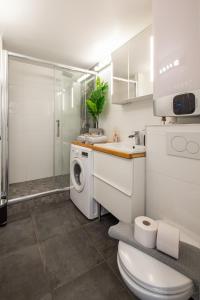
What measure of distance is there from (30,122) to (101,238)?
2.39 m

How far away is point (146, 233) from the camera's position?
3.01ft

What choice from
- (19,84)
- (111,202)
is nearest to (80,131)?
(19,84)

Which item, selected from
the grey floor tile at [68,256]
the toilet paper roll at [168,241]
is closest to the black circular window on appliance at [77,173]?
the grey floor tile at [68,256]

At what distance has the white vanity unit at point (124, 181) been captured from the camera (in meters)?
1.28

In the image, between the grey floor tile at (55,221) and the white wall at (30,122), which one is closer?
the grey floor tile at (55,221)

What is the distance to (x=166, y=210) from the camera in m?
1.17

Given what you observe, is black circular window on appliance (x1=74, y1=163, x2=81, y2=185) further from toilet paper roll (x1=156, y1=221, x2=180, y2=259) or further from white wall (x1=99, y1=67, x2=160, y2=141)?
toilet paper roll (x1=156, y1=221, x2=180, y2=259)

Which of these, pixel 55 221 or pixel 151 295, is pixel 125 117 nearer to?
pixel 55 221

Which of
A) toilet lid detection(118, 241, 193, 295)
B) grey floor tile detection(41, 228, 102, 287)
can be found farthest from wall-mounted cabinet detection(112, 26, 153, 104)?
grey floor tile detection(41, 228, 102, 287)

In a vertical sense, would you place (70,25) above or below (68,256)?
above

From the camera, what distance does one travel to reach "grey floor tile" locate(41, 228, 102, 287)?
3.99 ft

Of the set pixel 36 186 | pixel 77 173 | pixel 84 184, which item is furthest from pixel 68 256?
pixel 36 186

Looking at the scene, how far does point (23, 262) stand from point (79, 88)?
8.35 ft

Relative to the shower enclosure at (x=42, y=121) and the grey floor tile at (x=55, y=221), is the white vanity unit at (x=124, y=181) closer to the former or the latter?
the grey floor tile at (x=55, y=221)
